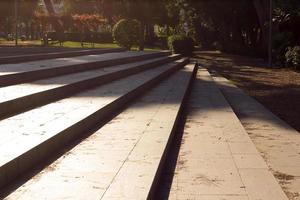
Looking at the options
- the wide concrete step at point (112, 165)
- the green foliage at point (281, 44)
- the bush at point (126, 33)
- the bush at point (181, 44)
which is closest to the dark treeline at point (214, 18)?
the green foliage at point (281, 44)

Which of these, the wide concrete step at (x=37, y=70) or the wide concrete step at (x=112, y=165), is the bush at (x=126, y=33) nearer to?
the wide concrete step at (x=37, y=70)

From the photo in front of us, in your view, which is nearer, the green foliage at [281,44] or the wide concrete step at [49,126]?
the wide concrete step at [49,126]

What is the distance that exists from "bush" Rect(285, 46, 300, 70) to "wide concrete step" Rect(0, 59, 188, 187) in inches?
708

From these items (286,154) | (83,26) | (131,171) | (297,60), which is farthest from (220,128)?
(83,26)

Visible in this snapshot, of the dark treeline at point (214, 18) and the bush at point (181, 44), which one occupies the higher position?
the dark treeline at point (214, 18)

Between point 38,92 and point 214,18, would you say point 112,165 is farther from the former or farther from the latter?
point 214,18

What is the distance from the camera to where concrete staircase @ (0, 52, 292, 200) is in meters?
4.34

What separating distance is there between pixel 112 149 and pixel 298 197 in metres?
2.02

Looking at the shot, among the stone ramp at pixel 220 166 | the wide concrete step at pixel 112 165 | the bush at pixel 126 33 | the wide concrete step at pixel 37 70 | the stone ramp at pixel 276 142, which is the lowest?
the stone ramp at pixel 276 142

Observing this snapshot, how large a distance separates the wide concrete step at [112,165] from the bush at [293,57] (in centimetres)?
1924

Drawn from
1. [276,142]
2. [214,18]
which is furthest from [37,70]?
[214,18]

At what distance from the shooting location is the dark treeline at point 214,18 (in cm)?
3212

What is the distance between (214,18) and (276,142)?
3739 centimetres

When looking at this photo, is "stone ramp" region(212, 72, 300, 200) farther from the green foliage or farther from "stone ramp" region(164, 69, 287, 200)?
the green foliage
